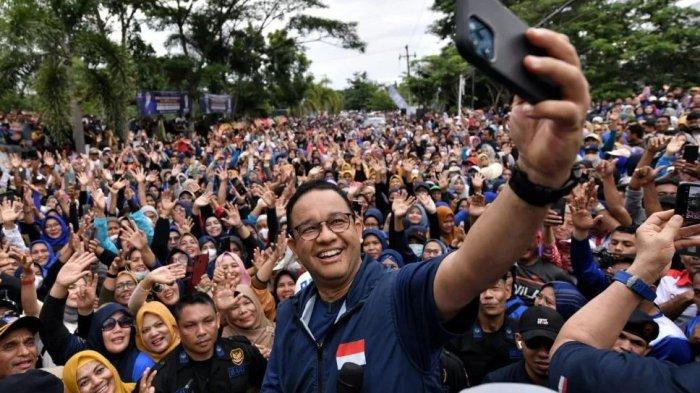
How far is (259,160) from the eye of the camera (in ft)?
40.6

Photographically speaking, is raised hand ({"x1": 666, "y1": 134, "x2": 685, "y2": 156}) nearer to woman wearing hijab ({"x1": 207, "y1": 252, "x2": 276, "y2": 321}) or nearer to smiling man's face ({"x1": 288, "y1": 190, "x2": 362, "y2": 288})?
woman wearing hijab ({"x1": 207, "y1": 252, "x2": 276, "y2": 321})

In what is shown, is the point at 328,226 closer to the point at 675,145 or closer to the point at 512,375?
the point at 512,375

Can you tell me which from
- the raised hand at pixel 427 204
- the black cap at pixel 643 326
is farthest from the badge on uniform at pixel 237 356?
the raised hand at pixel 427 204

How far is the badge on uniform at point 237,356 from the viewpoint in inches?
119

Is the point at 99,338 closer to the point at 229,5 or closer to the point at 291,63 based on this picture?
the point at 229,5

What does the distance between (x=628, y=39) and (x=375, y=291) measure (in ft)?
81.3

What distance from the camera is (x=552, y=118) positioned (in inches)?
34.8

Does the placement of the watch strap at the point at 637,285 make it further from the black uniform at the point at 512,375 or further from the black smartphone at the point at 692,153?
the black smartphone at the point at 692,153

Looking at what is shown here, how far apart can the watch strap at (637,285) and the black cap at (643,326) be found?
902mm

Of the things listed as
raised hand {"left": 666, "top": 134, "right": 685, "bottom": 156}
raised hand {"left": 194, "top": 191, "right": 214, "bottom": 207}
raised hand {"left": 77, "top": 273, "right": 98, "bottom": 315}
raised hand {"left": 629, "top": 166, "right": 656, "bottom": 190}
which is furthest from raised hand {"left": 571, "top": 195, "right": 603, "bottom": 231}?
raised hand {"left": 194, "top": 191, "right": 214, "bottom": 207}

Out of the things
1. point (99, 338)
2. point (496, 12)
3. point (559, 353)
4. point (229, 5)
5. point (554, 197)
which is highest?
point (229, 5)

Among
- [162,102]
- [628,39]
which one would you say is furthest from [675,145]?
[628,39]

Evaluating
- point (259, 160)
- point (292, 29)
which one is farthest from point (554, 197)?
point (292, 29)

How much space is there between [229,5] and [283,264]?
22.8m
